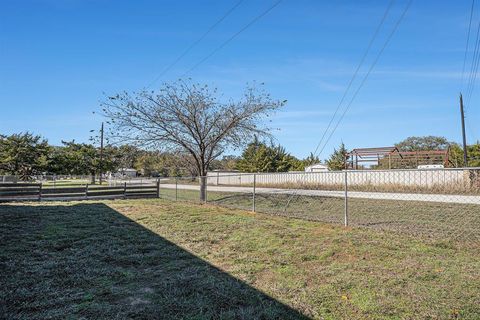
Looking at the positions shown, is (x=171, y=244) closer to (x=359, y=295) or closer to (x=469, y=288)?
(x=359, y=295)

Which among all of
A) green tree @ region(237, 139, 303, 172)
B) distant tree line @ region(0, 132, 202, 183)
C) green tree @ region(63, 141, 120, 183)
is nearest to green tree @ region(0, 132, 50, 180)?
distant tree line @ region(0, 132, 202, 183)

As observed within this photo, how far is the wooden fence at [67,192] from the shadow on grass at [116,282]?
8.46 m

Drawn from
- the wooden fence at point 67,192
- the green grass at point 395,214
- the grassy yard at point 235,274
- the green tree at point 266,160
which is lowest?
the grassy yard at point 235,274

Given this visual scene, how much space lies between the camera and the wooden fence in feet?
41.7

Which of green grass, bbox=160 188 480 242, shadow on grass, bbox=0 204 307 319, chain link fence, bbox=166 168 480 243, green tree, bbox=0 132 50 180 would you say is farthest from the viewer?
green tree, bbox=0 132 50 180

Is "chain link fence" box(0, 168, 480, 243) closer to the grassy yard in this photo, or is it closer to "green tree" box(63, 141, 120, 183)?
the grassy yard

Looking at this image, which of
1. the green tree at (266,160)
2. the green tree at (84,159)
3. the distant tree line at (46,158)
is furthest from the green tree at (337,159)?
the green tree at (84,159)

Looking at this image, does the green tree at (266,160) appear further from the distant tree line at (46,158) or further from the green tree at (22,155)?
the green tree at (22,155)

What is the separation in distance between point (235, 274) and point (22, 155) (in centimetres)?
3893

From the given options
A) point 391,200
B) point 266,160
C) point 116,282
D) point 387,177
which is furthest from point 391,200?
point 266,160

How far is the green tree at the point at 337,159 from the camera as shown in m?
33.3

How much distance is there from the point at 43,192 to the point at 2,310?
12.8 metres

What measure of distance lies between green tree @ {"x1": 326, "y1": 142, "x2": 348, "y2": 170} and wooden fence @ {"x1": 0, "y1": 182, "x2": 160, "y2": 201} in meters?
22.9

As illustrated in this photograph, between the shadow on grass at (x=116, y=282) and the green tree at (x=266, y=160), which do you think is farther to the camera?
the green tree at (x=266, y=160)
